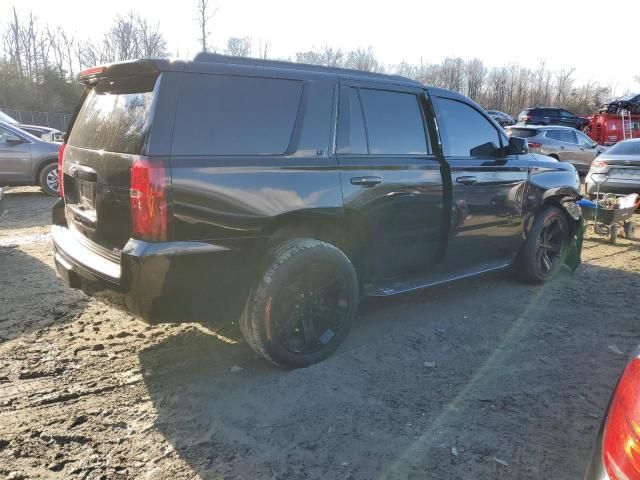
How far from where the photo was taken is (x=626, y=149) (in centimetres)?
988

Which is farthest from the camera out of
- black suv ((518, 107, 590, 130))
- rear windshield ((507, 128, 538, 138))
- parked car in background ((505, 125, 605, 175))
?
black suv ((518, 107, 590, 130))

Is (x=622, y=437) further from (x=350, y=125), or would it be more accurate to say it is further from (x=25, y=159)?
(x=25, y=159)

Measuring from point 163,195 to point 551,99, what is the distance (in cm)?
6626

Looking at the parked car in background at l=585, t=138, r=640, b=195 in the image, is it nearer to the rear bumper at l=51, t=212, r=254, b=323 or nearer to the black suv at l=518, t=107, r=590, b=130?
the rear bumper at l=51, t=212, r=254, b=323

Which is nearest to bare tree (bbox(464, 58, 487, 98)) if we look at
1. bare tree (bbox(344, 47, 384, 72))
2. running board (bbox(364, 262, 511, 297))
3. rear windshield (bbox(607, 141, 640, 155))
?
bare tree (bbox(344, 47, 384, 72))

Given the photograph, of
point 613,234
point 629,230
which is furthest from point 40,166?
point 629,230

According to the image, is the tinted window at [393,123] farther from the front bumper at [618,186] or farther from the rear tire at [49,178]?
the rear tire at [49,178]

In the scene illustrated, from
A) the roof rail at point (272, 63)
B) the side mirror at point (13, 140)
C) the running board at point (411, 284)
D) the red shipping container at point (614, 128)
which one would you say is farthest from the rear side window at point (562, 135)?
the side mirror at point (13, 140)

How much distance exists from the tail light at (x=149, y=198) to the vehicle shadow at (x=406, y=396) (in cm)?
105

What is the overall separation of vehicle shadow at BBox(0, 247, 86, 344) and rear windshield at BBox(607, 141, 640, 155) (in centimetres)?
982

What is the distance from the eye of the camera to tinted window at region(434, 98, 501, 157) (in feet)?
14.1

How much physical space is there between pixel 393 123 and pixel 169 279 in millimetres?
2120

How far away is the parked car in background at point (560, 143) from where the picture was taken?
1511 centimetres

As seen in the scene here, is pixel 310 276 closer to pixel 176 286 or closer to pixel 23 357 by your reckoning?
pixel 176 286
